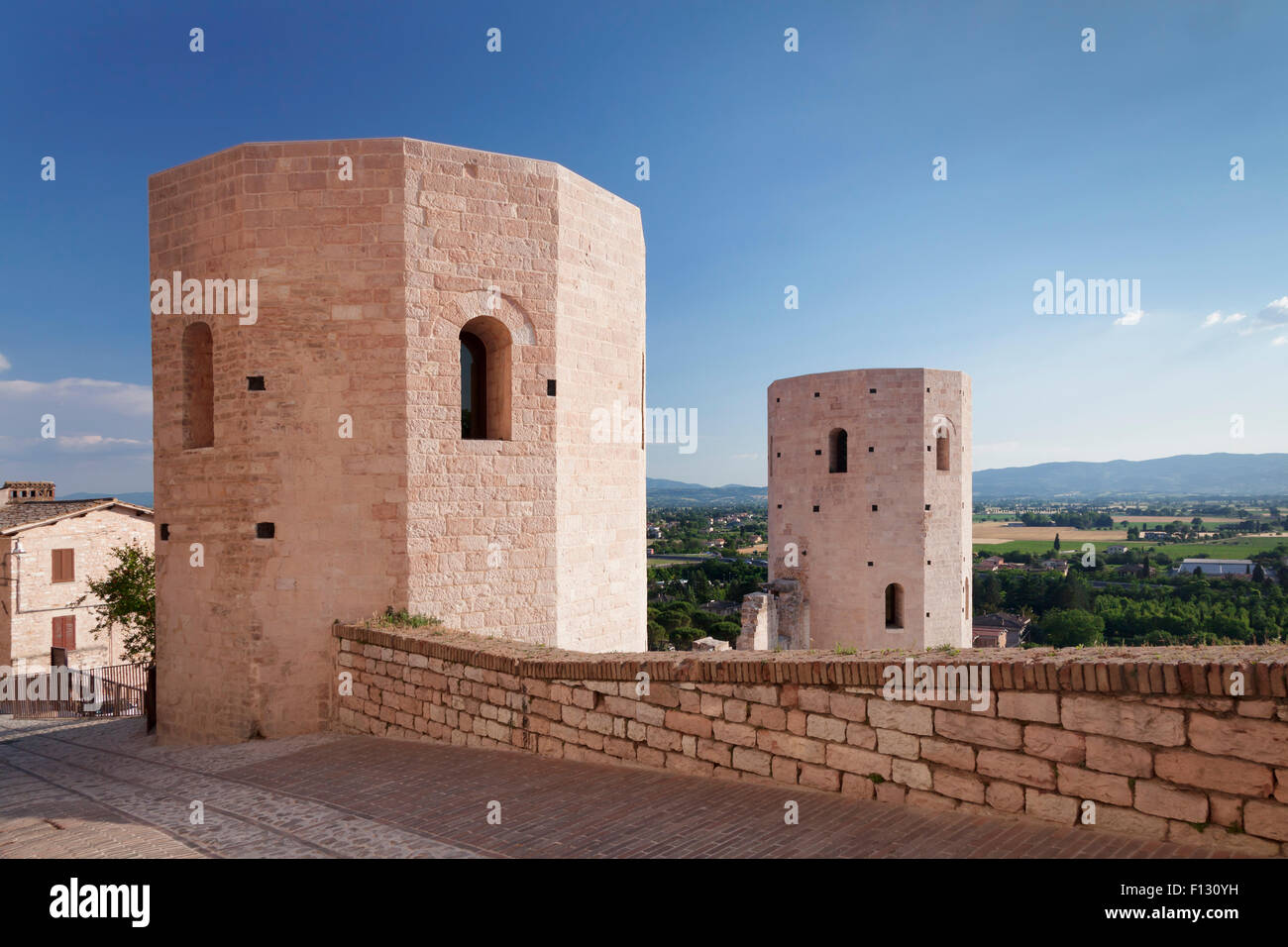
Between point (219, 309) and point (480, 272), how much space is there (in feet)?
9.68

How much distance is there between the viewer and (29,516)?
21938 mm

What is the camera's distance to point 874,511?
20422mm

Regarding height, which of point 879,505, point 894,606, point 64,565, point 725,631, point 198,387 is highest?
point 198,387

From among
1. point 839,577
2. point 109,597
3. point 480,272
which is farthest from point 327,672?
point 839,577

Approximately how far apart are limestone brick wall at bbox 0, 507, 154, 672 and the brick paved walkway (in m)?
17.1

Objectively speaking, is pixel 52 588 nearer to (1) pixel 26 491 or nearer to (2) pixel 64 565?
(2) pixel 64 565

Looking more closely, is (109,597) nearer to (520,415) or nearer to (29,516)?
(29,516)

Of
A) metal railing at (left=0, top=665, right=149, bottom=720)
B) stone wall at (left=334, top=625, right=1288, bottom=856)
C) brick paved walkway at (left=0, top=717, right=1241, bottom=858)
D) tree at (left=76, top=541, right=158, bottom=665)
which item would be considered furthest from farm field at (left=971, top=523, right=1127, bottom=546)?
brick paved walkway at (left=0, top=717, right=1241, bottom=858)

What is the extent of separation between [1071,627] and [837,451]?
23.5 metres

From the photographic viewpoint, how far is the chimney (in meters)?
25.2

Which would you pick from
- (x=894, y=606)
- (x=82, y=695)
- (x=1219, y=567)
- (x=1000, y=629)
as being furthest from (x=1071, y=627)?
(x=1219, y=567)

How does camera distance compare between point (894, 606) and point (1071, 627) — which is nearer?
point (894, 606)

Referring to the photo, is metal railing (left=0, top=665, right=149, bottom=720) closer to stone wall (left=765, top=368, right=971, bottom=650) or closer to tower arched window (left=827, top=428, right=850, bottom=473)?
stone wall (left=765, top=368, right=971, bottom=650)

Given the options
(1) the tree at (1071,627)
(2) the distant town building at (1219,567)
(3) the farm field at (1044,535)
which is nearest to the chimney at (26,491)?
(1) the tree at (1071,627)
